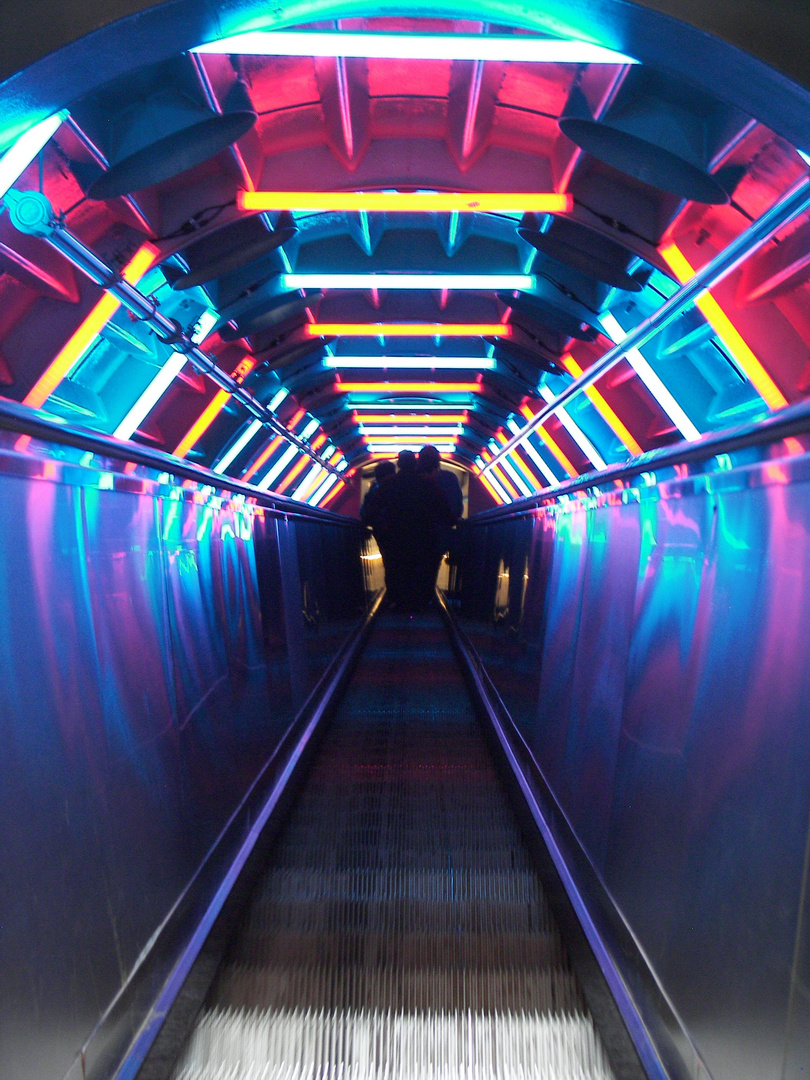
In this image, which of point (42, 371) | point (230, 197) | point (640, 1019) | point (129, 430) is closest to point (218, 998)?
point (640, 1019)

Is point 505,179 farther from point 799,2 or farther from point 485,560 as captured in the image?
point 485,560

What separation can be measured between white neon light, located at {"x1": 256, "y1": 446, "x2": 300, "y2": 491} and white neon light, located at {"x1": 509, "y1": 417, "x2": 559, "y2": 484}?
3845 mm

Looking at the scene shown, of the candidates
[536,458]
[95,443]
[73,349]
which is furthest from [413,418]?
[95,443]

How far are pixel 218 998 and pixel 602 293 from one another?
5767 mm

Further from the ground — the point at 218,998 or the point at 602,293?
the point at 602,293

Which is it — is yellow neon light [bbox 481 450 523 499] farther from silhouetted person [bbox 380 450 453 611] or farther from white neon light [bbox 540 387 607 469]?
white neon light [bbox 540 387 607 469]

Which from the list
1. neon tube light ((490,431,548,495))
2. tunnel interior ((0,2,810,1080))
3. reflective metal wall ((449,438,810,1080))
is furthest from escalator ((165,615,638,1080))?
neon tube light ((490,431,548,495))

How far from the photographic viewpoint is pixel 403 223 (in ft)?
21.4

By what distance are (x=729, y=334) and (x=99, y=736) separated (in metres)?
5.45

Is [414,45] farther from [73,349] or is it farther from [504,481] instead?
[504,481]

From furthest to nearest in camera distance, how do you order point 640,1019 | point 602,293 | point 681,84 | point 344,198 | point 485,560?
point 485,560
point 602,293
point 344,198
point 681,84
point 640,1019

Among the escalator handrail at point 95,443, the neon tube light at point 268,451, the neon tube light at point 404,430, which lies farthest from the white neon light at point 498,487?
the escalator handrail at point 95,443

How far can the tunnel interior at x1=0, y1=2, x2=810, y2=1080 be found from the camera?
1677mm

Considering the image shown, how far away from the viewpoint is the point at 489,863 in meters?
3.21
